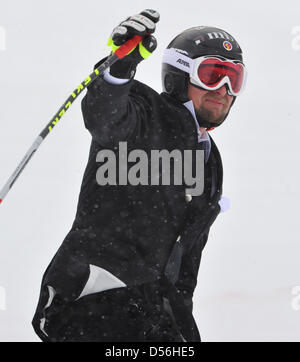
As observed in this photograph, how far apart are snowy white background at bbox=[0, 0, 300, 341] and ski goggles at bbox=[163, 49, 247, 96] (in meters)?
1.73

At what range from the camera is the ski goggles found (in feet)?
13.5

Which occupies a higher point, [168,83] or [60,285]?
[168,83]

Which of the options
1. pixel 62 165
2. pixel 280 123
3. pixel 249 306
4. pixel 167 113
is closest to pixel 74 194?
pixel 62 165

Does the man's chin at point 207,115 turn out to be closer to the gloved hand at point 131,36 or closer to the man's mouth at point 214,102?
the man's mouth at point 214,102

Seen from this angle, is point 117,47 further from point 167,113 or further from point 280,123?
point 280,123

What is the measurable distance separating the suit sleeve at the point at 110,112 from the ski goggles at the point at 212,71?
0.59 meters

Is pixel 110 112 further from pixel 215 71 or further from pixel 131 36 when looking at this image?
pixel 215 71

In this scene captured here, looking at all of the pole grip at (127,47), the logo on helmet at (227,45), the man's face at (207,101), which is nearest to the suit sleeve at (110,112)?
the pole grip at (127,47)

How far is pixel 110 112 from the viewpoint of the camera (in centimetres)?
337

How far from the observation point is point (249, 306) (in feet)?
20.2

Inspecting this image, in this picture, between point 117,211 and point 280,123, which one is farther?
point 280,123

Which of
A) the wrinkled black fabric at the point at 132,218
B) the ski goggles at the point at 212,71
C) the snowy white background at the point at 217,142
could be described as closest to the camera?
the wrinkled black fabric at the point at 132,218

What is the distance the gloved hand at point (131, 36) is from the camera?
10.8ft
